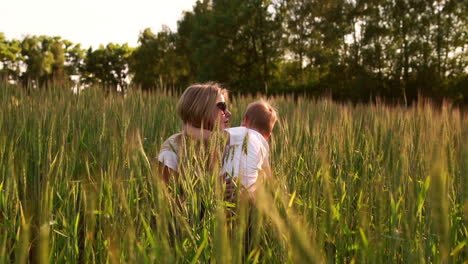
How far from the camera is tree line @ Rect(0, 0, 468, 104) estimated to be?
16828 millimetres

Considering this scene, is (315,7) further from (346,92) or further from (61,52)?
(61,52)

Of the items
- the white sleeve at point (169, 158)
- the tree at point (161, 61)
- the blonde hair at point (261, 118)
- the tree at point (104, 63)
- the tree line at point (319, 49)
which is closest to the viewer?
the white sleeve at point (169, 158)

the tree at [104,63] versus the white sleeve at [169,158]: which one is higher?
the tree at [104,63]

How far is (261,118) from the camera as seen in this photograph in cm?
261

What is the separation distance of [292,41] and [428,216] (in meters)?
22.5

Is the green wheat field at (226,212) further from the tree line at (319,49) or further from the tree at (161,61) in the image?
the tree at (161,61)

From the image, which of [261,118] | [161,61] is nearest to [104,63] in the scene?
[161,61]

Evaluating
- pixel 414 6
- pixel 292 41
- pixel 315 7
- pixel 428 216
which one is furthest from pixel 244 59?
pixel 428 216

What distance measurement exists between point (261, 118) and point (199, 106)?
0.69 m

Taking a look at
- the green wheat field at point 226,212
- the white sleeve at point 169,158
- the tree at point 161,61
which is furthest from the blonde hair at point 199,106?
the tree at point 161,61

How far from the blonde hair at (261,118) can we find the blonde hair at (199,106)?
1.89 ft

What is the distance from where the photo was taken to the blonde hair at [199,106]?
2.00m

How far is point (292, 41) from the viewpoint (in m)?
22.9

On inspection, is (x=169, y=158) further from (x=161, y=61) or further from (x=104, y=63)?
(x=104, y=63)
